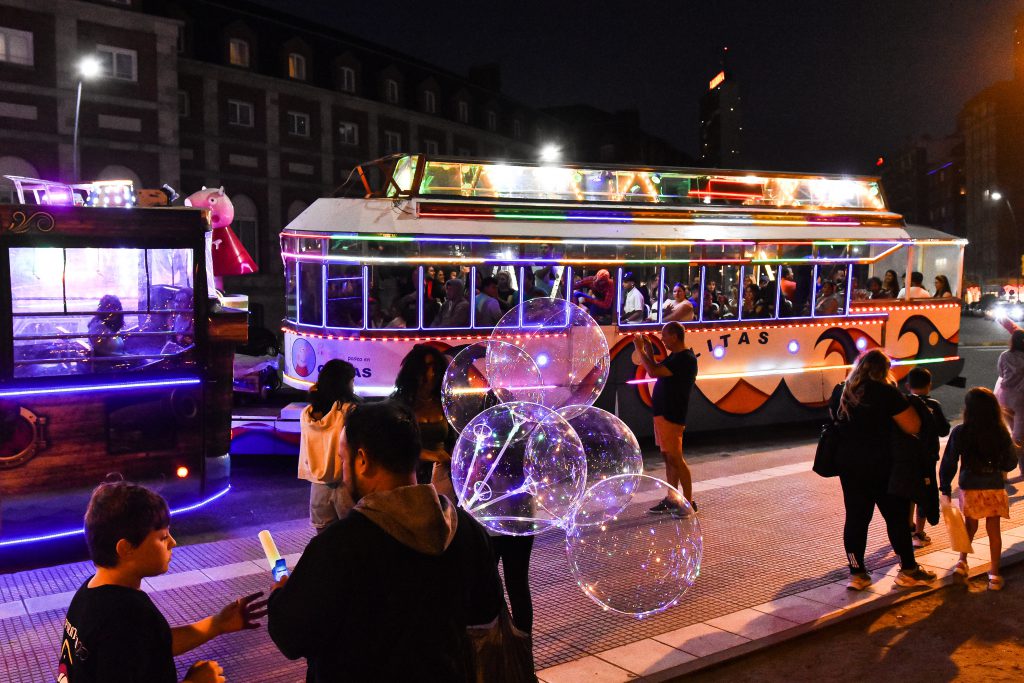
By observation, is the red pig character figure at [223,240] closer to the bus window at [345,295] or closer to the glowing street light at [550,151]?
the bus window at [345,295]

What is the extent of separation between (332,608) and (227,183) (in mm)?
36839

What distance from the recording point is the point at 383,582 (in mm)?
2328

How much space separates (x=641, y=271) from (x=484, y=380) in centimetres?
627

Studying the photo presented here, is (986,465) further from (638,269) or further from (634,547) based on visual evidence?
(638,269)

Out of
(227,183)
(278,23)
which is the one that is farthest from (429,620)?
(278,23)

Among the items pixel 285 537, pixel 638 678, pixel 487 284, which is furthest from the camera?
pixel 487 284

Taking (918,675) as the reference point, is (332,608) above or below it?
above

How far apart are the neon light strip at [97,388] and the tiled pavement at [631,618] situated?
4.49 ft

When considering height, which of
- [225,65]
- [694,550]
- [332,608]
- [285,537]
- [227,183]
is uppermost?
[225,65]

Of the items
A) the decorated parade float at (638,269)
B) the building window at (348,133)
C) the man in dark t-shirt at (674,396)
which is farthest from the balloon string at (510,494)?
the building window at (348,133)

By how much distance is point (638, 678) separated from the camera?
4859mm

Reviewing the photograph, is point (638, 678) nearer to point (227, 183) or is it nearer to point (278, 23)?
point (227, 183)

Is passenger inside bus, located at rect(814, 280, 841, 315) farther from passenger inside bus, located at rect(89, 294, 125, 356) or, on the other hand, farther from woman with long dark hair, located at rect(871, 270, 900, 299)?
passenger inside bus, located at rect(89, 294, 125, 356)

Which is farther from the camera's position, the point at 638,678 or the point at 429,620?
the point at 638,678
